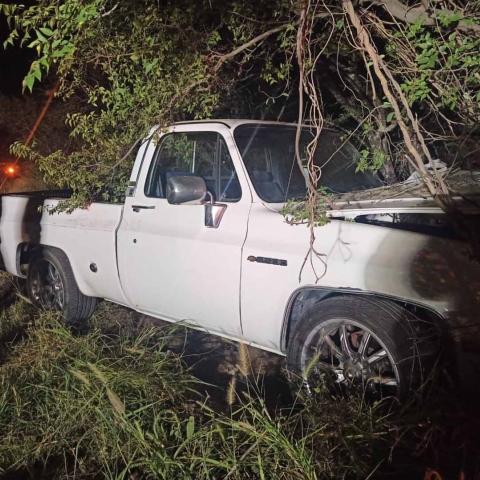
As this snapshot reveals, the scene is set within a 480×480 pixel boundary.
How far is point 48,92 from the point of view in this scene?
437 inches

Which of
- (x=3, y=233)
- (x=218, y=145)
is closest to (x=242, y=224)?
(x=218, y=145)

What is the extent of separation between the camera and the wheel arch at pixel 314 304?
2.88 m

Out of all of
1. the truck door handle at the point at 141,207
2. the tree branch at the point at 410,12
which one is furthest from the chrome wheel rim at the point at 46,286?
the tree branch at the point at 410,12

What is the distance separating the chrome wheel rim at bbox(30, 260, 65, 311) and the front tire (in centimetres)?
273

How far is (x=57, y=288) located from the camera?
205 inches

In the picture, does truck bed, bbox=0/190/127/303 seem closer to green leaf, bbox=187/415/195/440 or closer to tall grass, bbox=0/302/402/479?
tall grass, bbox=0/302/402/479

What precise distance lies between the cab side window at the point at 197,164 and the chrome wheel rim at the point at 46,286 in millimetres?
1561

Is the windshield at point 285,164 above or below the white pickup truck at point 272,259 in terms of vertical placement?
above

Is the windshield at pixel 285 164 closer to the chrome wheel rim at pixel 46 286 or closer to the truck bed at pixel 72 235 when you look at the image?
the truck bed at pixel 72 235

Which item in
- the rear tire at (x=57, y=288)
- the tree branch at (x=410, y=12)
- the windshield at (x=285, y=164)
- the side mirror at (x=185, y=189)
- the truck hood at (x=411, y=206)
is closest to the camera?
the truck hood at (x=411, y=206)

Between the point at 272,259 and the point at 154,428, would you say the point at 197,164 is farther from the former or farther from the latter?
the point at 154,428

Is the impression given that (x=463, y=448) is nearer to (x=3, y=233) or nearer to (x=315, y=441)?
(x=315, y=441)

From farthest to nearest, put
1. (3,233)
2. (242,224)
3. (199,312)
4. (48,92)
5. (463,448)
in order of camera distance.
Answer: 1. (48,92)
2. (3,233)
3. (199,312)
4. (242,224)
5. (463,448)

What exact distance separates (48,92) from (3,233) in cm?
643
